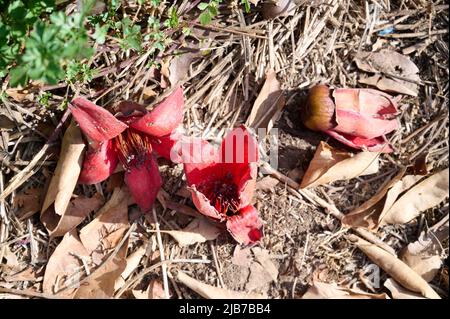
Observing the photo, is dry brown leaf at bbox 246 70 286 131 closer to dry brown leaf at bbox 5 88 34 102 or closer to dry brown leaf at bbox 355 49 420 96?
dry brown leaf at bbox 355 49 420 96

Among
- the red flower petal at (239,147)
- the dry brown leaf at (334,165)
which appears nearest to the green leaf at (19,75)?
the red flower petal at (239,147)

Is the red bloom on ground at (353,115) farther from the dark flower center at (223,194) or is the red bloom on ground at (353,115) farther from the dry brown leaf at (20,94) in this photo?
the dry brown leaf at (20,94)

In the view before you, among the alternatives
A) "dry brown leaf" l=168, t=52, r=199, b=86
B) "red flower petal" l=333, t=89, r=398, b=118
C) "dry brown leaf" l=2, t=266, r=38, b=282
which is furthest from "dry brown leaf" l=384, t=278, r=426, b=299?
"dry brown leaf" l=2, t=266, r=38, b=282

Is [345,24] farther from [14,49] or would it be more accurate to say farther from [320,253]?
[14,49]

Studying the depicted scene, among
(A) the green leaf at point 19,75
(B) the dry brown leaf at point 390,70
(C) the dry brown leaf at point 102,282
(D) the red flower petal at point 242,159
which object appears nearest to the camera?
(A) the green leaf at point 19,75

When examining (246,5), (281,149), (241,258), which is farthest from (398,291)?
(246,5)
